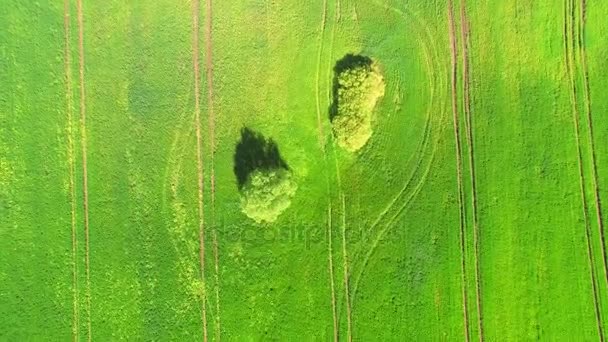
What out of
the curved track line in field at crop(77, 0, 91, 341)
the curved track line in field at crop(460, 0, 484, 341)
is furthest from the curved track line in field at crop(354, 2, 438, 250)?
the curved track line in field at crop(77, 0, 91, 341)

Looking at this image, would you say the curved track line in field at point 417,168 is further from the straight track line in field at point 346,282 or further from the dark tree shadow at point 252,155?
the dark tree shadow at point 252,155

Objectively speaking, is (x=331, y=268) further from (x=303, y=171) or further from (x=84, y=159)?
(x=84, y=159)

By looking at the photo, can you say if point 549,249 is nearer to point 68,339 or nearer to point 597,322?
point 597,322

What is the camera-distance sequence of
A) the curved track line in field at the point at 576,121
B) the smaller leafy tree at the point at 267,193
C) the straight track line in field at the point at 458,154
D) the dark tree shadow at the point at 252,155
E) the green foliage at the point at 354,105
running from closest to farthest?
the smaller leafy tree at the point at 267,193 < the green foliage at the point at 354,105 < the curved track line in field at the point at 576,121 < the straight track line in field at the point at 458,154 < the dark tree shadow at the point at 252,155

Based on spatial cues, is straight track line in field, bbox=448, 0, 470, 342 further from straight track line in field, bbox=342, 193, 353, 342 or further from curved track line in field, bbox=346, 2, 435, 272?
straight track line in field, bbox=342, 193, 353, 342

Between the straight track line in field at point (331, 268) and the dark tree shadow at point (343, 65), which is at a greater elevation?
the dark tree shadow at point (343, 65)

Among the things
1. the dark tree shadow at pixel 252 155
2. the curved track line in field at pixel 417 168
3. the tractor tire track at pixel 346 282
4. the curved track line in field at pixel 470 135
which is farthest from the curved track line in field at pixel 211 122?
the curved track line in field at pixel 470 135
